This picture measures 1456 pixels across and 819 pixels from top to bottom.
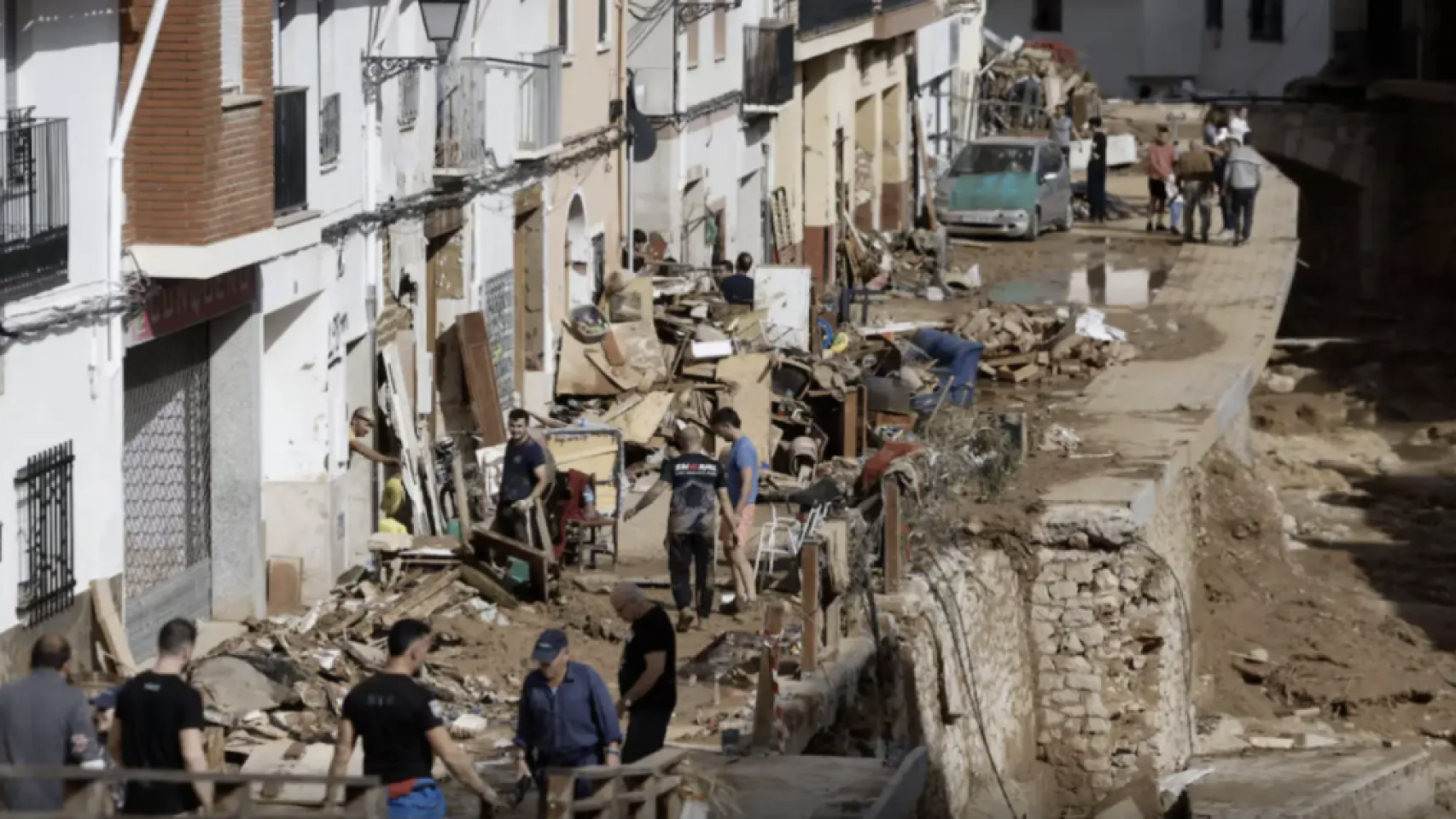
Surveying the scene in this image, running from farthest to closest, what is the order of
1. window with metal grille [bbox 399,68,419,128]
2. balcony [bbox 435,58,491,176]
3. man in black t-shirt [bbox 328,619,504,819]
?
1. balcony [bbox 435,58,491,176]
2. window with metal grille [bbox 399,68,419,128]
3. man in black t-shirt [bbox 328,619,504,819]

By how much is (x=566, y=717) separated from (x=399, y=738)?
1.13 meters

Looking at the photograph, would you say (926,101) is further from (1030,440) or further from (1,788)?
(1,788)

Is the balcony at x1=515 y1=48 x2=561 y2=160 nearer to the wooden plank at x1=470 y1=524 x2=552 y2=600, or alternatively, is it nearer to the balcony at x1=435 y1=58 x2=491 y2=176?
the balcony at x1=435 y1=58 x2=491 y2=176

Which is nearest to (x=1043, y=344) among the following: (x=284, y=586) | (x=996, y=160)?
(x=996, y=160)

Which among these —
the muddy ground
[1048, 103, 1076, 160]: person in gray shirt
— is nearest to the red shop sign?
the muddy ground

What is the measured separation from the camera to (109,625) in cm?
1544

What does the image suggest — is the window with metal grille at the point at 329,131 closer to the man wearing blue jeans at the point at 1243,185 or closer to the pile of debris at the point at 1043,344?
the pile of debris at the point at 1043,344

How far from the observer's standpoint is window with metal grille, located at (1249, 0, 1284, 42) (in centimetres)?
6175

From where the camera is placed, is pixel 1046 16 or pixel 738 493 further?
pixel 1046 16

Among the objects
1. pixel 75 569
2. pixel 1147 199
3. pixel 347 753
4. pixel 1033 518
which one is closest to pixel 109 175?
pixel 75 569

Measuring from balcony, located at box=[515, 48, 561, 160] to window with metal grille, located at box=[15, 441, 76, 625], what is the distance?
9741 millimetres

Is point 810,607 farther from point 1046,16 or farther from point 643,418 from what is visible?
point 1046,16

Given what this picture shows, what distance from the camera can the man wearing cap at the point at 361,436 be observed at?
1956 cm

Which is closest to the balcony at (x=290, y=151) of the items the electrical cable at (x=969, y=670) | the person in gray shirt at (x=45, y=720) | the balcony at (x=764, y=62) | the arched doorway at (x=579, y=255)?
the electrical cable at (x=969, y=670)
